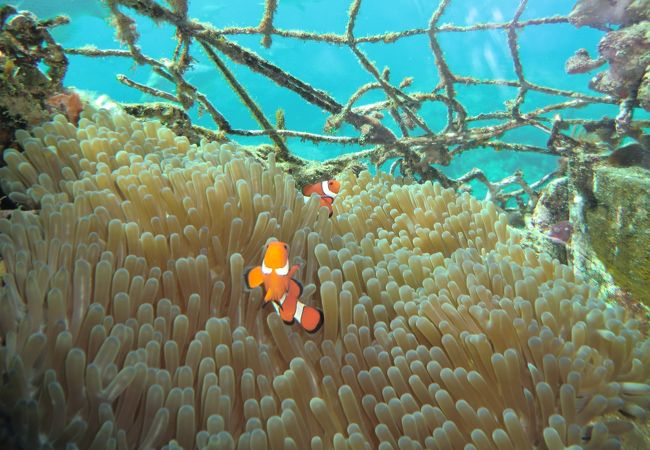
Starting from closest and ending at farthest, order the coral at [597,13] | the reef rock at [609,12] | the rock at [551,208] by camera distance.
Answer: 1. the rock at [551,208]
2. the reef rock at [609,12]
3. the coral at [597,13]

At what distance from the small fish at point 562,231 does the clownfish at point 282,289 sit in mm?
2438

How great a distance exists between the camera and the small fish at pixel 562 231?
301cm

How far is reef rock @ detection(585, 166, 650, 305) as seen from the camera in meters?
2.12

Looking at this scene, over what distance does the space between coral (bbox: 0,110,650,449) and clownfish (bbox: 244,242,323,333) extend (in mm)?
82

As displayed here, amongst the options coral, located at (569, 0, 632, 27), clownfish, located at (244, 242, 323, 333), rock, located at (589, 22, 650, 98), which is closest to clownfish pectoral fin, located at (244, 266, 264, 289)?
clownfish, located at (244, 242, 323, 333)

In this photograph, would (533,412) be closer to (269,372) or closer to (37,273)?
(269,372)

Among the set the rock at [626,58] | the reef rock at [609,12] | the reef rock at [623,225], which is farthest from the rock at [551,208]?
the reef rock at [609,12]

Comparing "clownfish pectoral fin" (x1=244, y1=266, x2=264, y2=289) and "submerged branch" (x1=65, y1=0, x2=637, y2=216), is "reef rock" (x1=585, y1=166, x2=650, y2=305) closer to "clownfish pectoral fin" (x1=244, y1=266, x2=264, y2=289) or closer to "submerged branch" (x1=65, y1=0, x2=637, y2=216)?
"submerged branch" (x1=65, y1=0, x2=637, y2=216)

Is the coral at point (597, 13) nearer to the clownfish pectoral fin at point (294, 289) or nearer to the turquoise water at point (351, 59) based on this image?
the clownfish pectoral fin at point (294, 289)

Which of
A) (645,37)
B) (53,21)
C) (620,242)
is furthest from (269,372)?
(645,37)

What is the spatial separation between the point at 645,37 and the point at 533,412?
3.94 m

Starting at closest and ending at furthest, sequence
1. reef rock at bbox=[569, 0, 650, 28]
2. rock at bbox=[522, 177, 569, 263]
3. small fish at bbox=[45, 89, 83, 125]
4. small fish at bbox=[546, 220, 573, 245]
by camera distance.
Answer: small fish at bbox=[45, 89, 83, 125] → small fish at bbox=[546, 220, 573, 245] → rock at bbox=[522, 177, 569, 263] → reef rock at bbox=[569, 0, 650, 28]

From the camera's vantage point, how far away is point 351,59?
59.8 m

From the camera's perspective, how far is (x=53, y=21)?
2555mm
